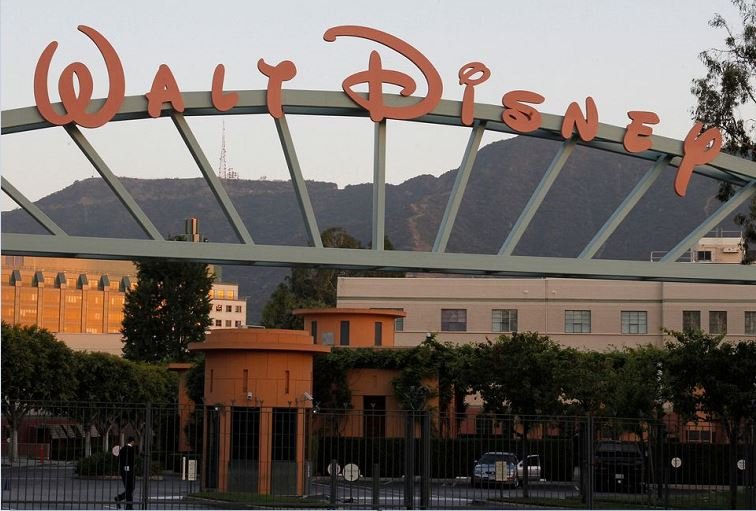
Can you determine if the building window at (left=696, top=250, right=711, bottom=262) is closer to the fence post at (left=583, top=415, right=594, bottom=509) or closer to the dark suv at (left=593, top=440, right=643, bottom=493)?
the dark suv at (left=593, top=440, right=643, bottom=493)

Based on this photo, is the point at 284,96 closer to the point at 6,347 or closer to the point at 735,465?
the point at 735,465

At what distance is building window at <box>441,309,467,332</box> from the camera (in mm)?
63281

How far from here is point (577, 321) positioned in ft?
205

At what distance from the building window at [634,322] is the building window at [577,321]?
1.74m

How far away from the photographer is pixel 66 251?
18.3 m

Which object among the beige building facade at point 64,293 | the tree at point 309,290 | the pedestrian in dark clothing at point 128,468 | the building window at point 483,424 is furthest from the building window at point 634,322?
the beige building facade at point 64,293

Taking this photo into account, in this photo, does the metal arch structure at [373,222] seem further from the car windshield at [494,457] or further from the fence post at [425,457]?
the car windshield at [494,457]

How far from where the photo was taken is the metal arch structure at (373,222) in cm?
1817

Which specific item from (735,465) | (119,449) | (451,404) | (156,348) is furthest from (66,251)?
(156,348)

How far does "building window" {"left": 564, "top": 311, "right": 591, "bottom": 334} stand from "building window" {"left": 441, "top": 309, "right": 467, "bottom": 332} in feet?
16.5

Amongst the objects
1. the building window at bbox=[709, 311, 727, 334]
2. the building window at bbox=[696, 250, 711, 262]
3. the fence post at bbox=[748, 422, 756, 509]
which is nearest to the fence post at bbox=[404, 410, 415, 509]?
the fence post at bbox=[748, 422, 756, 509]

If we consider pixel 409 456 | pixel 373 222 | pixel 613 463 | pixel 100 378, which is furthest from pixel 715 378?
pixel 100 378

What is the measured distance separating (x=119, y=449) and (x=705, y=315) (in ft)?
138

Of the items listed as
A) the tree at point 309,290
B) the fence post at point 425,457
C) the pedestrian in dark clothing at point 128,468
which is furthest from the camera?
the tree at point 309,290
